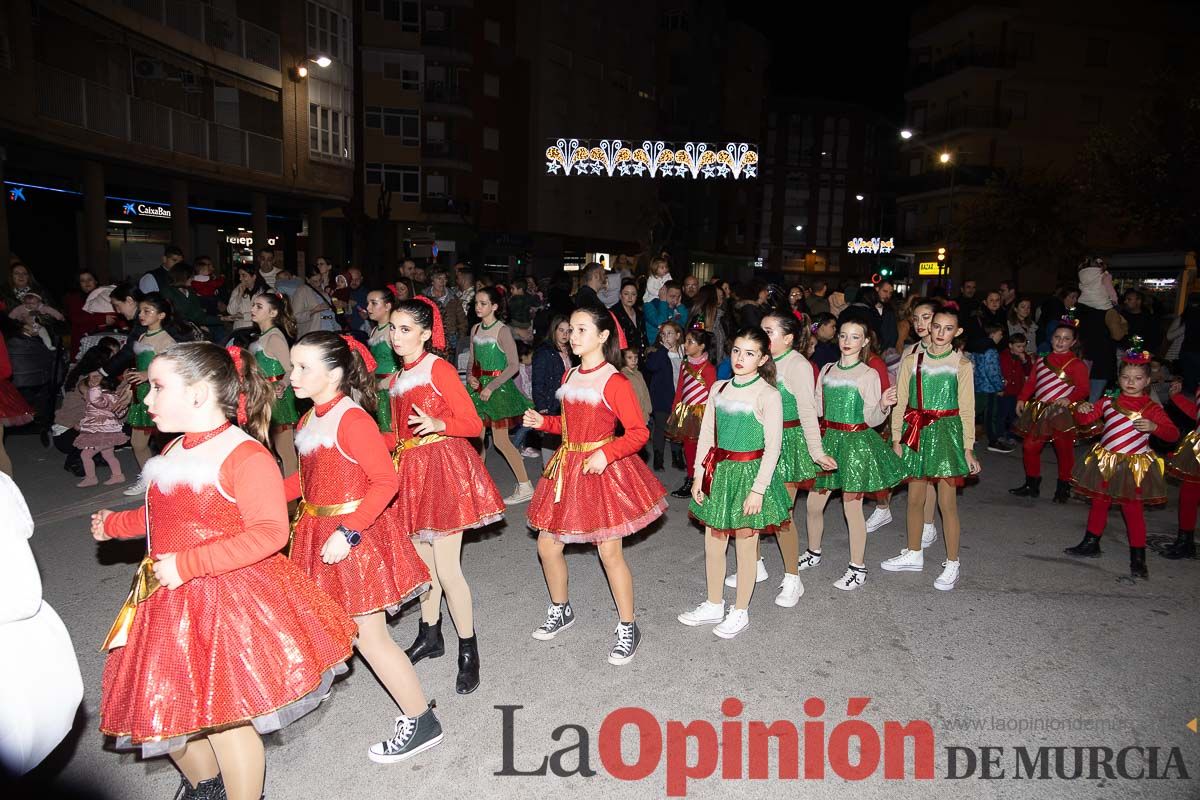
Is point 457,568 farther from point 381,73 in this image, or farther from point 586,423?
point 381,73

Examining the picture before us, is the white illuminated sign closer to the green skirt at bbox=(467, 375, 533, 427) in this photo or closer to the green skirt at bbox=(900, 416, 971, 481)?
the green skirt at bbox=(467, 375, 533, 427)

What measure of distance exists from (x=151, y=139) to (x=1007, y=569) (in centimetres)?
2284

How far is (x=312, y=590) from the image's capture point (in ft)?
10.0

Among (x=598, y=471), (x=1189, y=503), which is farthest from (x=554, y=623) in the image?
(x=1189, y=503)

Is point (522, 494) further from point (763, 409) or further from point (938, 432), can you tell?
point (938, 432)

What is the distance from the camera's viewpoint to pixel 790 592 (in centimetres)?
555

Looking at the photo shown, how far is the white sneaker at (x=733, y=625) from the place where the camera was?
4988mm

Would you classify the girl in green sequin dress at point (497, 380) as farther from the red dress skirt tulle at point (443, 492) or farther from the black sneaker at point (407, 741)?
the black sneaker at point (407, 741)

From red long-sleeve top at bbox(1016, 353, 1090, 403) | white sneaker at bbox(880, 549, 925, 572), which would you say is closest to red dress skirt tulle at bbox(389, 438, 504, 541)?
white sneaker at bbox(880, 549, 925, 572)

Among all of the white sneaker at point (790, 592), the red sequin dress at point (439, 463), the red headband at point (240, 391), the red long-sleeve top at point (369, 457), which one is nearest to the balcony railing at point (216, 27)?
the red sequin dress at point (439, 463)

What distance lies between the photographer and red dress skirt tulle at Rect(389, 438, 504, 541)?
4211mm

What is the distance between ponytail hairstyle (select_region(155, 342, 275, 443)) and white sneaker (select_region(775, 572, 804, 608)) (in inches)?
151

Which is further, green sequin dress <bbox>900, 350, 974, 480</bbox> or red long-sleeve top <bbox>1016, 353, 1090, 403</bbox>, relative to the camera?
red long-sleeve top <bbox>1016, 353, 1090, 403</bbox>

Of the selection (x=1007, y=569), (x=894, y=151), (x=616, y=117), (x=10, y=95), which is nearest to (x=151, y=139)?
(x=10, y=95)
